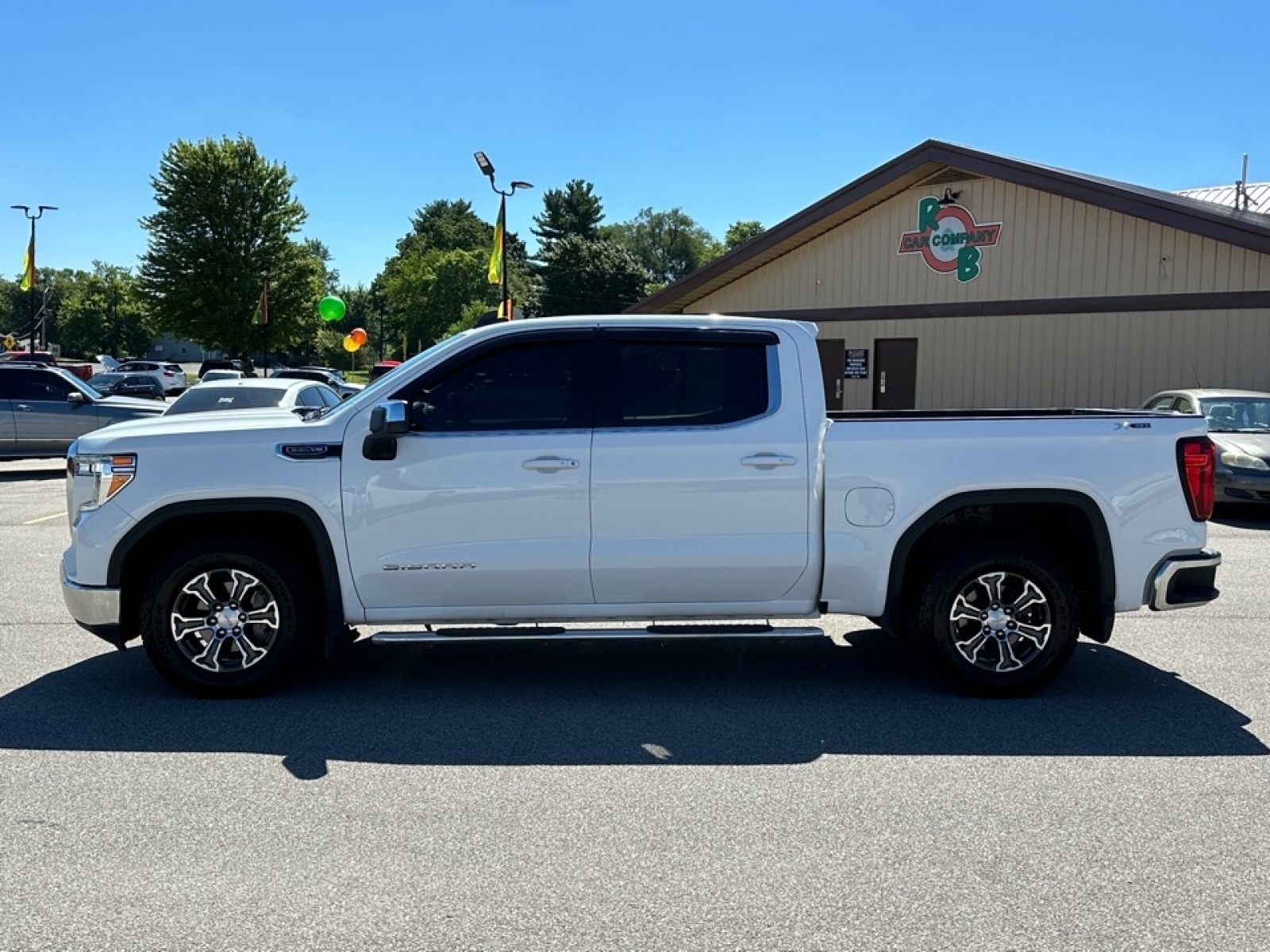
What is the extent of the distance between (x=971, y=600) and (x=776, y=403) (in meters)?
1.41

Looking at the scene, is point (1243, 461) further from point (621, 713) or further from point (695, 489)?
point (621, 713)

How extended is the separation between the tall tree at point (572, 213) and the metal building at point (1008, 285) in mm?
57777

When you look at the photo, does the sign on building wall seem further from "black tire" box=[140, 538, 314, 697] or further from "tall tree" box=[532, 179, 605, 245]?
"tall tree" box=[532, 179, 605, 245]

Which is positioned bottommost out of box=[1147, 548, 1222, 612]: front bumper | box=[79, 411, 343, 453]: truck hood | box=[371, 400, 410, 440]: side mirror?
box=[1147, 548, 1222, 612]: front bumper

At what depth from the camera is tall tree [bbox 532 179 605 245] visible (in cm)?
7950

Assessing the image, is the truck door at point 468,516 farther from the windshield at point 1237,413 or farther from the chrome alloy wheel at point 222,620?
the windshield at point 1237,413

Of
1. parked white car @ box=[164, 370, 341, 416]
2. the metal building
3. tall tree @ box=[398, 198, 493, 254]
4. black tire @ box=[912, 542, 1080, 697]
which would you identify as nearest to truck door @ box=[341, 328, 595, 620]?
black tire @ box=[912, 542, 1080, 697]

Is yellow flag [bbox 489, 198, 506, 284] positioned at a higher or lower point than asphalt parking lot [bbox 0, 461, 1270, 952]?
higher

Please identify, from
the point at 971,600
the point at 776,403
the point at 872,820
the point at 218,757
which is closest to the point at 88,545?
the point at 218,757

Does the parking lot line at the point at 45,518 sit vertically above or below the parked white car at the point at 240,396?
below

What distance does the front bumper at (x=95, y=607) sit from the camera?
17.7ft

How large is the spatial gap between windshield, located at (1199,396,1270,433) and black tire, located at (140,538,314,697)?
11.7 metres

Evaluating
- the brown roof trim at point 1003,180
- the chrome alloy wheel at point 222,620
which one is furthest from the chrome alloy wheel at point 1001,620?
the brown roof trim at point 1003,180

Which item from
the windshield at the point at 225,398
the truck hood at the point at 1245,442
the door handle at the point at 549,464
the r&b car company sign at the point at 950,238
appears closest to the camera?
the door handle at the point at 549,464
